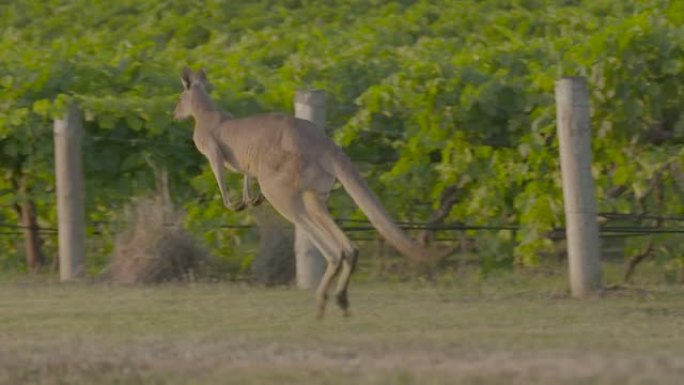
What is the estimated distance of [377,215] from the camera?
11.7 m

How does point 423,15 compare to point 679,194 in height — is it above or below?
above

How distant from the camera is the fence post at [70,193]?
15016mm

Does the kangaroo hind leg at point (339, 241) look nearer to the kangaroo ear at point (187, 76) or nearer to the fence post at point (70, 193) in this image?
the kangaroo ear at point (187, 76)

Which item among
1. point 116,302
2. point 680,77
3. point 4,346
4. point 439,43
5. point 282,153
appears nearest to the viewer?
point 4,346

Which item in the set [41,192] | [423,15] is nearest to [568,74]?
[41,192]

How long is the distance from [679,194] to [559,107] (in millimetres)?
1848

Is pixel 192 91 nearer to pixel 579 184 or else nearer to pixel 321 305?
pixel 321 305

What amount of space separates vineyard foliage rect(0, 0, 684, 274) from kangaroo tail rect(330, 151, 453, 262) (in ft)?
10.4

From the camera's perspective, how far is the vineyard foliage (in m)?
14.5

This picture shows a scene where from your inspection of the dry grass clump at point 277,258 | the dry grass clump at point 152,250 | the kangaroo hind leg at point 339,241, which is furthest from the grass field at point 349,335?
the dry grass clump at point 277,258

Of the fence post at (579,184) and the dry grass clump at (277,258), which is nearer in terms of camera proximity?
the fence post at (579,184)

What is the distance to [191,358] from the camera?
9.50 meters

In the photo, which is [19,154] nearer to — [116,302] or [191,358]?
[116,302]

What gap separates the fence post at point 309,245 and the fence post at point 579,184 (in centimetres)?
201
